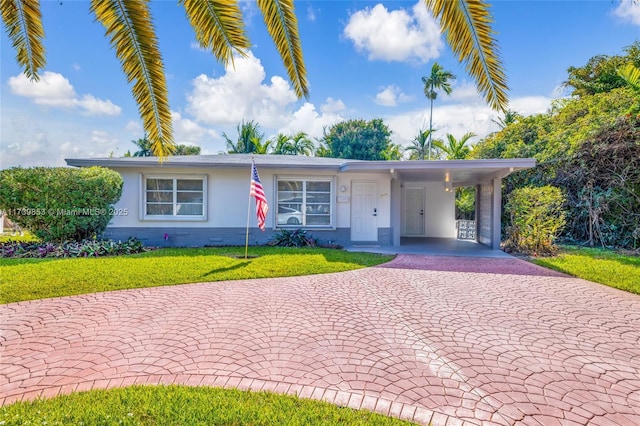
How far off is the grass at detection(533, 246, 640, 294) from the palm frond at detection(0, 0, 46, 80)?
10889mm

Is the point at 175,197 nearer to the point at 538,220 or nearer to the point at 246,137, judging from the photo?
the point at 538,220

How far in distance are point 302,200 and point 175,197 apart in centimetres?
457

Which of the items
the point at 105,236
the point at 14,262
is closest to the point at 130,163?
the point at 105,236

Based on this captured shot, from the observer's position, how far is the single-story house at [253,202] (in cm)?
1164

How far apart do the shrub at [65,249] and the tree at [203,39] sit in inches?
215

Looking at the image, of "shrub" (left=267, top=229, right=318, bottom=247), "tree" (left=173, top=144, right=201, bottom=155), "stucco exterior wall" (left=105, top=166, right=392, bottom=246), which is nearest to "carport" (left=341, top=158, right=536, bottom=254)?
"stucco exterior wall" (left=105, top=166, right=392, bottom=246)

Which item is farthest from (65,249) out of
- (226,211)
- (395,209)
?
(395,209)

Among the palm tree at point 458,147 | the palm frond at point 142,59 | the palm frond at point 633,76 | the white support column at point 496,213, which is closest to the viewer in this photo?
the palm frond at point 142,59

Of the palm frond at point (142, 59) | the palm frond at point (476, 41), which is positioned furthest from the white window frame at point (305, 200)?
the palm frond at point (476, 41)

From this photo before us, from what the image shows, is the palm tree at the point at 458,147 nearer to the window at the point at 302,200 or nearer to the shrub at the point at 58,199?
the window at the point at 302,200

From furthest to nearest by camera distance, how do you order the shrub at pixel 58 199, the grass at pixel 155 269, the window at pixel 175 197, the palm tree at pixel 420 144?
the palm tree at pixel 420 144 < the window at pixel 175 197 < the shrub at pixel 58 199 < the grass at pixel 155 269

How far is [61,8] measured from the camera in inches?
189

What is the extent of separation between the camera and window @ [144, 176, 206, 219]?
39.1 ft

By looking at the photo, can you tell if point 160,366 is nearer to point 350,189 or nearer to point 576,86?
point 350,189
